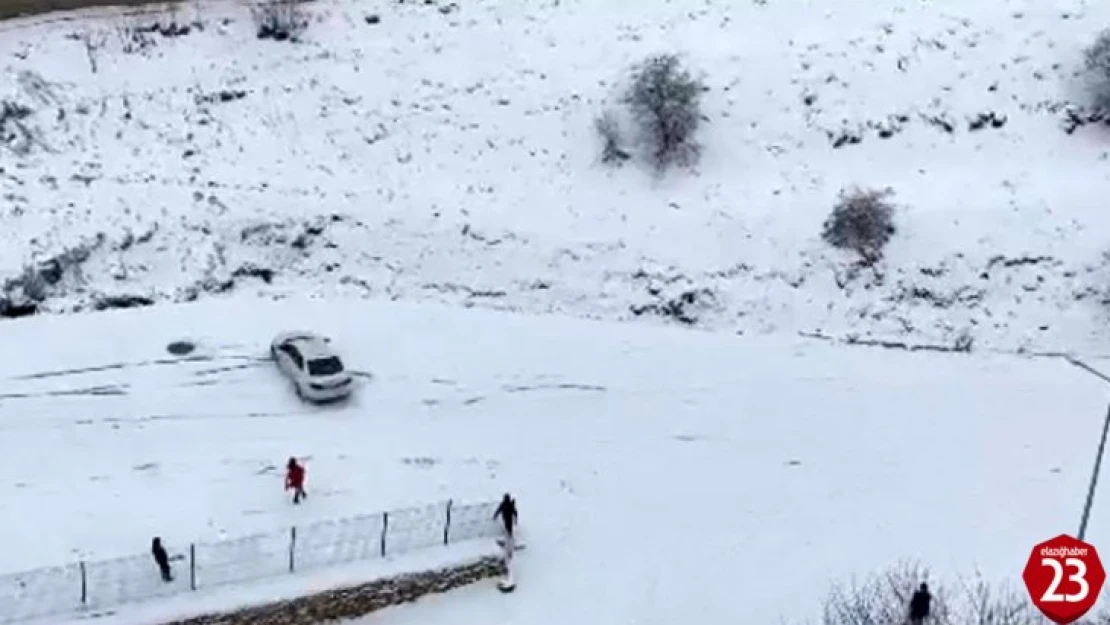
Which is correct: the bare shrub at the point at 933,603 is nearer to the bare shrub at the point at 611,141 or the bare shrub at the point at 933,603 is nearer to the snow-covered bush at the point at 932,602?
the snow-covered bush at the point at 932,602

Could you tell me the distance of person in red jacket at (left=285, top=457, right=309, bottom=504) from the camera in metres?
27.0

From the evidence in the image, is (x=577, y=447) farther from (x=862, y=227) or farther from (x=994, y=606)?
(x=862, y=227)

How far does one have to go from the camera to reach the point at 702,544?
2786cm

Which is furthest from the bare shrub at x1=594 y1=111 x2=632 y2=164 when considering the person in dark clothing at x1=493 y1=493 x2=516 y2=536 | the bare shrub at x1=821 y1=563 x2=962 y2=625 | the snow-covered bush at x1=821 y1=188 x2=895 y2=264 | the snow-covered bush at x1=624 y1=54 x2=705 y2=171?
the bare shrub at x1=821 y1=563 x2=962 y2=625

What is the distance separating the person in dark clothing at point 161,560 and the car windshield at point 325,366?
5783 millimetres

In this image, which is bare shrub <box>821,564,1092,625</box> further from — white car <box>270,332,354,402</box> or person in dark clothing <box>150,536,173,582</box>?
person in dark clothing <box>150,536,173,582</box>

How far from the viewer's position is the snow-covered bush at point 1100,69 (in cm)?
3753

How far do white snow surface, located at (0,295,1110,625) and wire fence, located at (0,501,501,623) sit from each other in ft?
2.29

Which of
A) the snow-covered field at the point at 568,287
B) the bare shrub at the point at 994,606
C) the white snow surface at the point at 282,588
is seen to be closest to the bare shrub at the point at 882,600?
the bare shrub at the point at 994,606

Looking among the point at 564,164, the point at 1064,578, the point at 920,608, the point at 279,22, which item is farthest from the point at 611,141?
the point at 1064,578

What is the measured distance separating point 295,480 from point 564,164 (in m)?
12.3

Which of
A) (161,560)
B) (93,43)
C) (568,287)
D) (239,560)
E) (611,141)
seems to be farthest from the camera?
(93,43)

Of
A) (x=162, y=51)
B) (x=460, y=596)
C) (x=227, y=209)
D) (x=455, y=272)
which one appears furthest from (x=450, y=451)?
(x=162, y=51)

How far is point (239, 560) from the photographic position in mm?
25516
